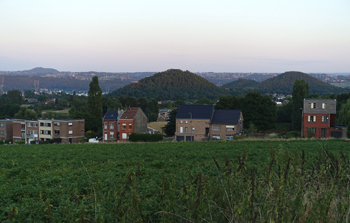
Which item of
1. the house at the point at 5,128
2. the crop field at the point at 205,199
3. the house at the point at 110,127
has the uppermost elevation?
the crop field at the point at 205,199

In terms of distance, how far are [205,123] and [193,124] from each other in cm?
176

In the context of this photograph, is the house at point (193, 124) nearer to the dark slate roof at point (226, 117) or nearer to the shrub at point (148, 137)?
the dark slate roof at point (226, 117)

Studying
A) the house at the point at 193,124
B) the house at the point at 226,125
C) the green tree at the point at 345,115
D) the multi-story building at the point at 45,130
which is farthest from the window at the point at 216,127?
the multi-story building at the point at 45,130

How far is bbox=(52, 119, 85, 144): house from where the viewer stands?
57.1 meters

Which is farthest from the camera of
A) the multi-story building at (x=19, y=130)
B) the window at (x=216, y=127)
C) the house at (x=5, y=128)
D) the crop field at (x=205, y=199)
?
the house at (x=5, y=128)

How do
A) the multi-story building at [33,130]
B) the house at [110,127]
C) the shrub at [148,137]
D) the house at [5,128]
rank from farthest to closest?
the house at [5,128], the multi-story building at [33,130], the house at [110,127], the shrub at [148,137]

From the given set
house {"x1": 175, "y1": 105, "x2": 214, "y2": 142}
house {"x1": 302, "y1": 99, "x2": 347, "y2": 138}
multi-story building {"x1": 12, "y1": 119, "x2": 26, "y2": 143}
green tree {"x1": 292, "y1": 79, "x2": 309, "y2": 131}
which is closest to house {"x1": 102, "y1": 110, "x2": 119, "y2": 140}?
house {"x1": 175, "y1": 105, "x2": 214, "y2": 142}

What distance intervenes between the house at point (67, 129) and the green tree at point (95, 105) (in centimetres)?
333

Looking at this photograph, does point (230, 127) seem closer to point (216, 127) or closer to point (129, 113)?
point (216, 127)

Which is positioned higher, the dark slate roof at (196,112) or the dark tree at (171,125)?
the dark slate roof at (196,112)

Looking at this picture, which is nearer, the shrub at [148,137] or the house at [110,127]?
the shrub at [148,137]

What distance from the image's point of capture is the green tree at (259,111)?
49.6 m

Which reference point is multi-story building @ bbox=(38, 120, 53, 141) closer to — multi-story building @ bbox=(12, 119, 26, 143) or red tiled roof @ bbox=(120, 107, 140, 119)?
multi-story building @ bbox=(12, 119, 26, 143)

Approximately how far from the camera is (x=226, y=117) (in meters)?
45.7
